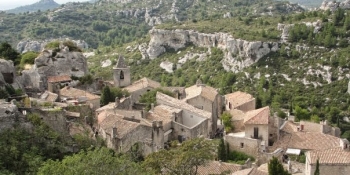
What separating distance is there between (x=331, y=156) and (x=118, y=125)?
15.4 meters

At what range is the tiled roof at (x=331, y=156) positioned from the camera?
1254 inches

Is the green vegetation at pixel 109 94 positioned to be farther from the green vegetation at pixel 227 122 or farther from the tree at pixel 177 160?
the tree at pixel 177 160

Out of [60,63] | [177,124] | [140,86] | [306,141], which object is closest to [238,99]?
[140,86]

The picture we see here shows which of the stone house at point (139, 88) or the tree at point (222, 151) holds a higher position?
the stone house at point (139, 88)

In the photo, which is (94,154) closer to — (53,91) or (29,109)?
(29,109)

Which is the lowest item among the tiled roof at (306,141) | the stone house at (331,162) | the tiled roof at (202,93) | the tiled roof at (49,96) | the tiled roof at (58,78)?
the tiled roof at (306,141)

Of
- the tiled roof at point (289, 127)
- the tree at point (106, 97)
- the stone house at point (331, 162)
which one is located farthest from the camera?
the tree at point (106, 97)

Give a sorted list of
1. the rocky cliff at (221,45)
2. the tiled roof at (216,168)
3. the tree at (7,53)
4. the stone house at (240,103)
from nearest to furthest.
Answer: the tiled roof at (216,168)
the tree at (7,53)
the stone house at (240,103)
the rocky cliff at (221,45)

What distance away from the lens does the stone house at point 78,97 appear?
4218 centimetres

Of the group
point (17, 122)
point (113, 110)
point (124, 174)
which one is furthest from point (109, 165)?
point (113, 110)

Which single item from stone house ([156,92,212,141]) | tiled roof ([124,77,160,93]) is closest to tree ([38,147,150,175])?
stone house ([156,92,212,141])

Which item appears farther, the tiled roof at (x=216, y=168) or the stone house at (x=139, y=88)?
the stone house at (x=139, y=88)

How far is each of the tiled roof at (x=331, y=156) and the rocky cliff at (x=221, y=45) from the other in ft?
231

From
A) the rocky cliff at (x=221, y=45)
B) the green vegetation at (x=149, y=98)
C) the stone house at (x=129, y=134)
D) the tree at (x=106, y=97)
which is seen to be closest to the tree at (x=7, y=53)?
the tree at (x=106, y=97)
